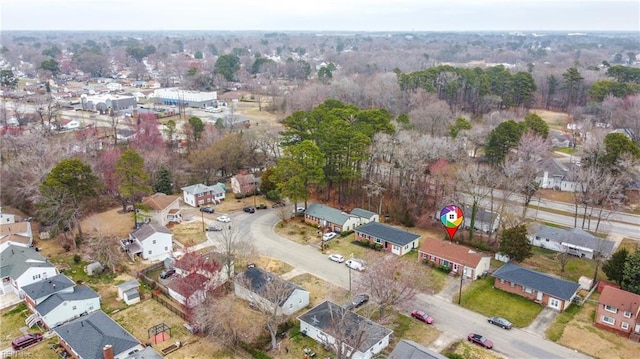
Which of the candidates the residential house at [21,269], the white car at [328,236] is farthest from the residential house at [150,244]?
the white car at [328,236]

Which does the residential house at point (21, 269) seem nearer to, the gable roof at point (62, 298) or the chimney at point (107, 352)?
the gable roof at point (62, 298)

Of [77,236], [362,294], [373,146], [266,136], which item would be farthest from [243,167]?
[362,294]

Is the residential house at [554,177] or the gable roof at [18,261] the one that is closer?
the gable roof at [18,261]

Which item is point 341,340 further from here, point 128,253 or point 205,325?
point 128,253

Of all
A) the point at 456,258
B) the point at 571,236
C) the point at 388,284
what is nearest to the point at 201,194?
the point at 456,258

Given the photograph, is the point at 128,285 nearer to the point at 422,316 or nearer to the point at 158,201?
the point at 158,201
